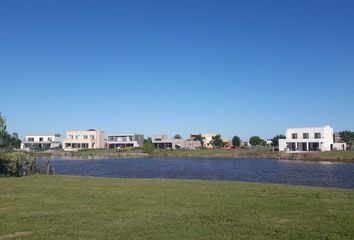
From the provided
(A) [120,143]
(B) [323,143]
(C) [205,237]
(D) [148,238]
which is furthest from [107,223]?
(A) [120,143]

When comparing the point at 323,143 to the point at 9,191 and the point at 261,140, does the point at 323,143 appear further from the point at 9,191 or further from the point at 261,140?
the point at 9,191

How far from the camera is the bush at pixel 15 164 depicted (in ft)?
103

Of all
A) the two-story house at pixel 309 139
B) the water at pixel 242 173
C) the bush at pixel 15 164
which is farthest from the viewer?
the two-story house at pixel 309 139

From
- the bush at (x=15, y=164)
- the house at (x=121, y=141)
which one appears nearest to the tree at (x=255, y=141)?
the house at (x=121, y=141)

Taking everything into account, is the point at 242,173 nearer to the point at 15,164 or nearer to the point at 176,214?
the point at 15,164

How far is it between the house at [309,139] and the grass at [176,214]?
330ft

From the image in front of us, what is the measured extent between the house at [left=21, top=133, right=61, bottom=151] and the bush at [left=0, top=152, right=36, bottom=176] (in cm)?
15252

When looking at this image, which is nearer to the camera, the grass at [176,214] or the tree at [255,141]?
the grass at [176,214]

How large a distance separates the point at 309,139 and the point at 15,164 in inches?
3797

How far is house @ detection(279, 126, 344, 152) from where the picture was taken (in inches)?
4488

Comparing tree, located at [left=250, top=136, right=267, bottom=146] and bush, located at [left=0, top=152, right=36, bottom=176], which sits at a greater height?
tree, located at [left=250, top=136, right=267, bottom=146]

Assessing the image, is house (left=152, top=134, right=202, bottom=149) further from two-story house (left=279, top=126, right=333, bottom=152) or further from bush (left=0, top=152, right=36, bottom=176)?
bush (left=0, top=152, right=36, bottom=176)

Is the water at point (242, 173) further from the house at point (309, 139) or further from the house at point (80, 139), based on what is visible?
the house at point (80, 139)

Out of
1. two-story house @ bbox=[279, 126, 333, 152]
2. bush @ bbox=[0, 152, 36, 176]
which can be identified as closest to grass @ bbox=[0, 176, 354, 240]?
bush @ bbox=[0, 152, 36, 176]
